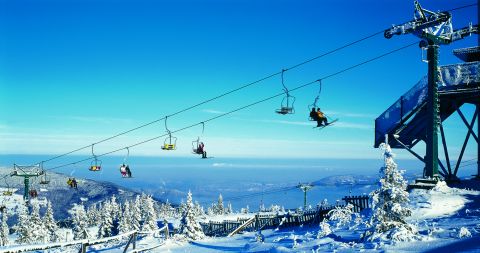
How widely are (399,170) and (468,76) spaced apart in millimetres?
12416

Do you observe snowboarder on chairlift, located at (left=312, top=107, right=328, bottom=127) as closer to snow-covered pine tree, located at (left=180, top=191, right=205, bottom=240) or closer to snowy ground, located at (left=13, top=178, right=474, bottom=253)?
snowy ground, located at (left=13, top=178, right=474, bottom=253)

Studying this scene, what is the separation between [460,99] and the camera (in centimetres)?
2445

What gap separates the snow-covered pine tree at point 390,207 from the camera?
13.4 metres

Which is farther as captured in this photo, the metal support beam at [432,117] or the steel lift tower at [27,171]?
the steel lift tower at [27,171]

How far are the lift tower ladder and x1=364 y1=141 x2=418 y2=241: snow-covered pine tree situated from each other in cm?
669

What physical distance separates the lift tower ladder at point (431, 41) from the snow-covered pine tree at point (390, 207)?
21.9 ft

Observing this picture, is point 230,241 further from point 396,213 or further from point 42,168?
point 42,168

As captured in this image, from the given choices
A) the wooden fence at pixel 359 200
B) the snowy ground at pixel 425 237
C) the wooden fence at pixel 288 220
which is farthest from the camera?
the wooden fence at pixel 288 220

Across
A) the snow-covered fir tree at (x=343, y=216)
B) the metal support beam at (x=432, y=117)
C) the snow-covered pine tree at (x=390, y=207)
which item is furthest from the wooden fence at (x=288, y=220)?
the snow-covered pine tree at (x=390, y=207)

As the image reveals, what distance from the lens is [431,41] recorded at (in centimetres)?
1986

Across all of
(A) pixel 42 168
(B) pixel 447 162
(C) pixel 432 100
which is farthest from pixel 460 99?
(A) pixel 42 168

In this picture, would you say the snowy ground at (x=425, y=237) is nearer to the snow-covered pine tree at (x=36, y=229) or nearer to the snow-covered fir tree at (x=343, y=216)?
the snow-covered fir tree at (x=343, y=216)

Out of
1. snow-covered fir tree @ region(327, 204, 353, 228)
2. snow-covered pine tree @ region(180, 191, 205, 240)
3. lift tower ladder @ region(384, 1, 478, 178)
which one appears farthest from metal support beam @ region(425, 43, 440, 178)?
snow-covered pine tree @ region(180, 191, 205, 240)

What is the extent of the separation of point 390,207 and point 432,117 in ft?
26.8
